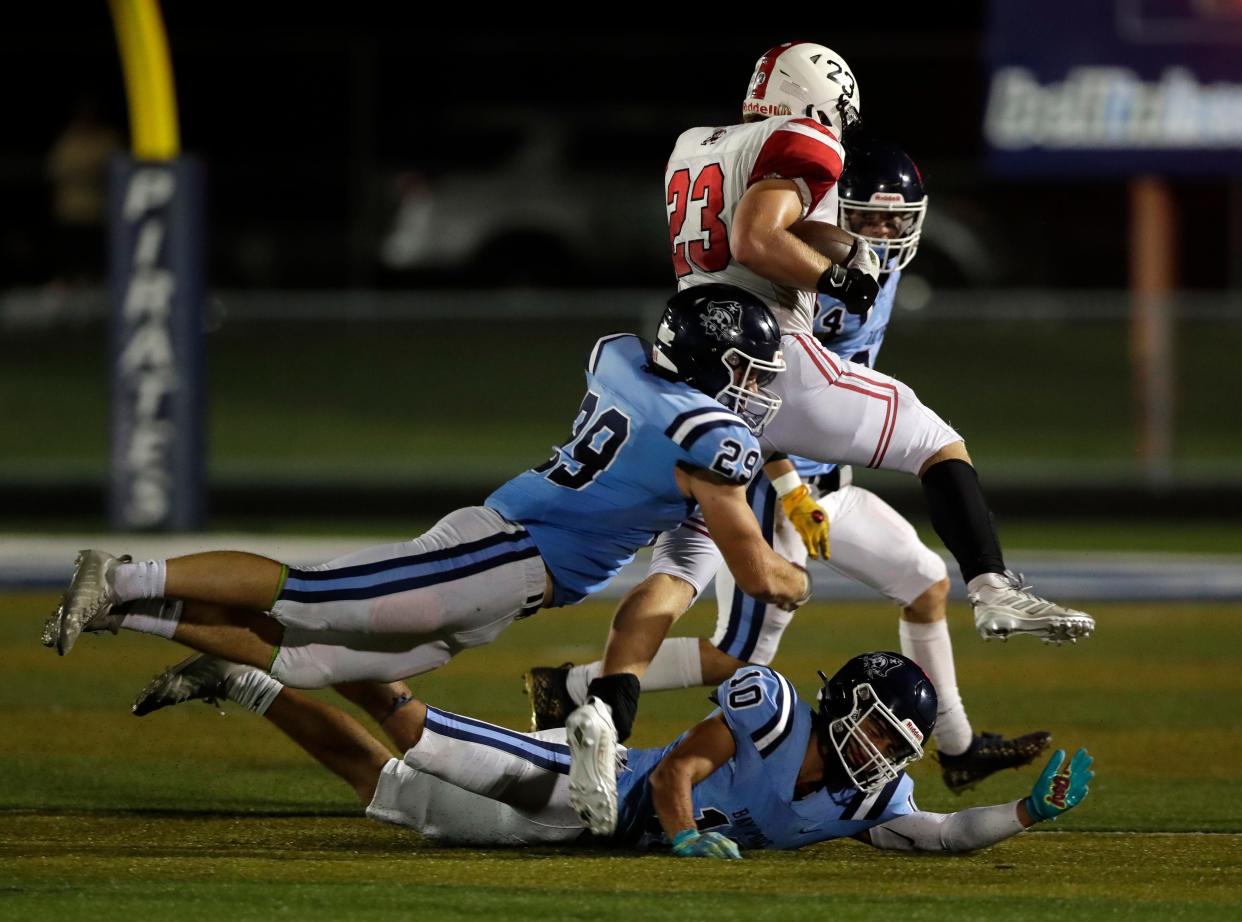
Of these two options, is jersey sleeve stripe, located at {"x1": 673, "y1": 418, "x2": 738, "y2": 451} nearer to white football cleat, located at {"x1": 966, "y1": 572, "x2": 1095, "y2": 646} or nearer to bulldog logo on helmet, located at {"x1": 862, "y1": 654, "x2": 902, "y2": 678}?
bulldog logo on helmet, located at {"x1": 862, "y1": 654, "x2": 902, "y2": 678}

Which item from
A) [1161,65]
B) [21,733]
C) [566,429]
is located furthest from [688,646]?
[566,429]

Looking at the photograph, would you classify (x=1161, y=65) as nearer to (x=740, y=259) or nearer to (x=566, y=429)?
(x=566, y=429)

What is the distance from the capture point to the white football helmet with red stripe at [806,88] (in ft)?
21.9

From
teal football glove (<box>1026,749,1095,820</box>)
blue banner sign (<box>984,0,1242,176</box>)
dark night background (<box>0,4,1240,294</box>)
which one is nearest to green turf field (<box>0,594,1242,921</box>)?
teal football glove (<box>1026,749,1095,820</box>)

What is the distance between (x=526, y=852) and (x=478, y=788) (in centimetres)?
21

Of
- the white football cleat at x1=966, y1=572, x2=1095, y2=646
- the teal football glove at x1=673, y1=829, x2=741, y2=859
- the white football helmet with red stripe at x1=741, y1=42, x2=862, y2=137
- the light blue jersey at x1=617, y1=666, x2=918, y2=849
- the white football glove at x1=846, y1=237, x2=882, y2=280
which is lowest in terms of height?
the teal football glove at x1=673, y1=829, x2=741, y2=859

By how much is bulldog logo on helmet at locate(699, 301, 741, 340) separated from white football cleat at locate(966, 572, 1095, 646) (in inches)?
37.7

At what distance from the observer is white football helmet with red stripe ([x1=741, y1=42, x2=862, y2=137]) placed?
669 cm

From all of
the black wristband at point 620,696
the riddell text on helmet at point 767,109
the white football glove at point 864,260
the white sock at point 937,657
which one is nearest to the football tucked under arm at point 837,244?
the white football glove at point 864,260

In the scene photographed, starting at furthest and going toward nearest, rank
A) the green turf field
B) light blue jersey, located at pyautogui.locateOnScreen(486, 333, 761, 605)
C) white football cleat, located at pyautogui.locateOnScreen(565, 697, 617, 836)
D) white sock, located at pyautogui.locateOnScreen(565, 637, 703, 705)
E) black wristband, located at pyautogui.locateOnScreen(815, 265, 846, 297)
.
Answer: white sock, located at pyautogui.locateOnScreen(565, 637, 703, 705) → black wristband, located at pyautogui.locateOnScreen(815, 265, 846, 297) → light blue jersey, located at pyautogui.locateOnScreen(486, 333, 761, 605) → white football cleat, located at pyautogui.locateOnScreen(565, 697, 617, 836) → the green turf field

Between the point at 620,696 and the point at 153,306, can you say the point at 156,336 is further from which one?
the point at 620,696

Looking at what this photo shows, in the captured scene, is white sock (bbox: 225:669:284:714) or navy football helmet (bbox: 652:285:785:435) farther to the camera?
white sock (bbox: 225:669:284:714)

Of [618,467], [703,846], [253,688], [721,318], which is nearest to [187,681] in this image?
[253,688]

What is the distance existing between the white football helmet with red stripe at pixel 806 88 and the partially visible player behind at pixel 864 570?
0.48ft
